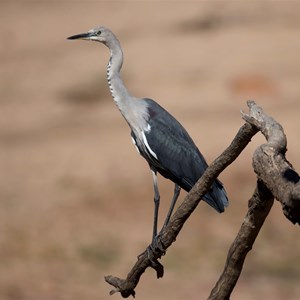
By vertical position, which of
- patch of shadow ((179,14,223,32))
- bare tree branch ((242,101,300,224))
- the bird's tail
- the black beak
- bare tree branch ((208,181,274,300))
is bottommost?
patch of shadow ((179,14,223,32))

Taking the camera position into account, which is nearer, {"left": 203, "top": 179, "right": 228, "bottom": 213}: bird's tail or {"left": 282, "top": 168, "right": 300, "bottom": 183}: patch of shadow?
{"left": 282, "top": 168, "right": 300, "bottom": 183}: patch of shadow

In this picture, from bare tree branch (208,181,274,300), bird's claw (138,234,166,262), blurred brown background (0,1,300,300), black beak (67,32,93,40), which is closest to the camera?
bare tree branch (208,181,274,300)

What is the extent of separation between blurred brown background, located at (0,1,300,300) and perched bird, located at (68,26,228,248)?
7.90 meters

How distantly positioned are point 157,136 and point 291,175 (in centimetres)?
350

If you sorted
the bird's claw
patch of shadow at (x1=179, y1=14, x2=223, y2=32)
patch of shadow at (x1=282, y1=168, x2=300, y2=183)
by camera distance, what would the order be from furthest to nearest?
patch of shadow at (x1=179, y1=14, x2=223, y2=32) → the bird's claw → patch of shadow at (x1=282, y1=168, x2=300, y2=183)

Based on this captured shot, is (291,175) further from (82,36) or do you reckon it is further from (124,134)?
(124,134)

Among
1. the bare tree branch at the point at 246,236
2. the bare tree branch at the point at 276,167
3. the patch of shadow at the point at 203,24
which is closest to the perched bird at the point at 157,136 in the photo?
the bare tree branch at the point at 246,236

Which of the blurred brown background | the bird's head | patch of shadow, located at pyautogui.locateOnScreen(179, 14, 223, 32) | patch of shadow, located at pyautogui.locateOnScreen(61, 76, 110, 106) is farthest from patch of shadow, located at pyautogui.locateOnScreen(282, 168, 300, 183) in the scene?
patch of shadow, located at pyautogui.locateOnScreen(179, 14, 223, 32)

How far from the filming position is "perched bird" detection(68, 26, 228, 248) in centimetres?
902

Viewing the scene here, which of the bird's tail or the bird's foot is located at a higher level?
the bird's tail

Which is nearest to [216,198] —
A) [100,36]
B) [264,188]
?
[100,36]

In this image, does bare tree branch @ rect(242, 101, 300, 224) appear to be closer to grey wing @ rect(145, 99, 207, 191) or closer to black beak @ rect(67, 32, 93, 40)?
grey wing @ rect(145, 99, 207, 191)

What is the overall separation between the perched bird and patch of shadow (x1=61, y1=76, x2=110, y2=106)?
47.4 ft

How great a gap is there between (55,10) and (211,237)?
13.6m
